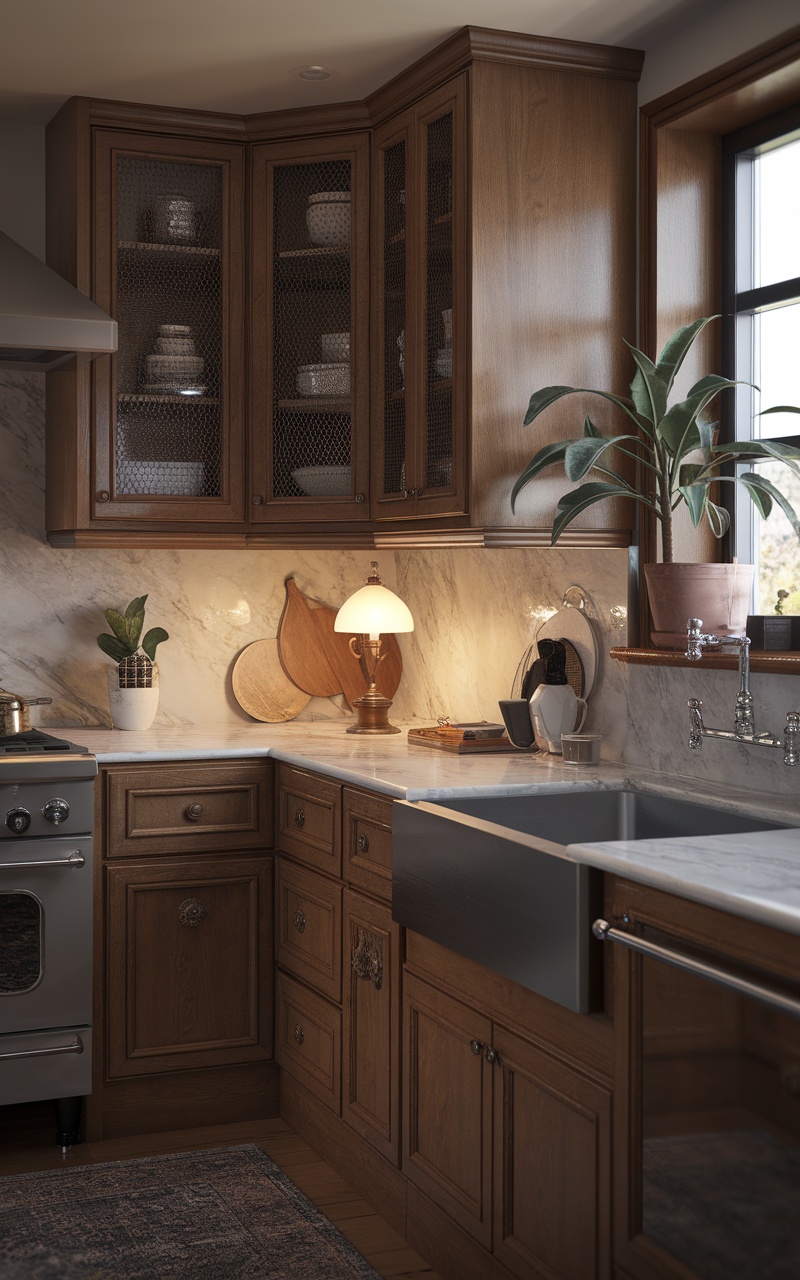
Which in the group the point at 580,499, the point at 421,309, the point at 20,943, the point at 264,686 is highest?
the point at 421,309

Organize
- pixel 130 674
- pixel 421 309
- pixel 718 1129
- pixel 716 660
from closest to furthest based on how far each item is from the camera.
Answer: pixel 718 1129, pixel 716 660, pixel 421 309, pixel 130 674

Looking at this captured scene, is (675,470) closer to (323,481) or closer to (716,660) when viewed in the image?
(716,660)

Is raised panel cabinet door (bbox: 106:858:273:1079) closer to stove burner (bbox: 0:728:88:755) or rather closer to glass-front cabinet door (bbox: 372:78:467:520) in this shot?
stove burner (bbox: 0:728:88:755)

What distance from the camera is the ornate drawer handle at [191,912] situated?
10.7 feet

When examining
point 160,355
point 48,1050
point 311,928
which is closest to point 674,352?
point 160,355

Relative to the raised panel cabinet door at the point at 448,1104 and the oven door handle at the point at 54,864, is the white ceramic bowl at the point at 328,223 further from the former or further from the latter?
the raised panel cabinet door at the point at 448,1104

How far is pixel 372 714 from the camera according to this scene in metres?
3.65

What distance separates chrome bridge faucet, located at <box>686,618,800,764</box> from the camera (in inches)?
94.6

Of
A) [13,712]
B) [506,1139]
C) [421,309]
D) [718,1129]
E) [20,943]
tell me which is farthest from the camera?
[13,712]

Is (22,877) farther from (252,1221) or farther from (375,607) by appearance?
(375,607)

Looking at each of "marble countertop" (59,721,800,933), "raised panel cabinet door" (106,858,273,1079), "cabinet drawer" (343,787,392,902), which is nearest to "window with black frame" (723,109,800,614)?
"marble countertop" (59,721,800,933)

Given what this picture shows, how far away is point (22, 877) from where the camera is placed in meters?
3.08

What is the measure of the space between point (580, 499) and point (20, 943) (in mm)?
1630

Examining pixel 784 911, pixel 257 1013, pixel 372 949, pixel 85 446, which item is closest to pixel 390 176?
pixel 85 446
